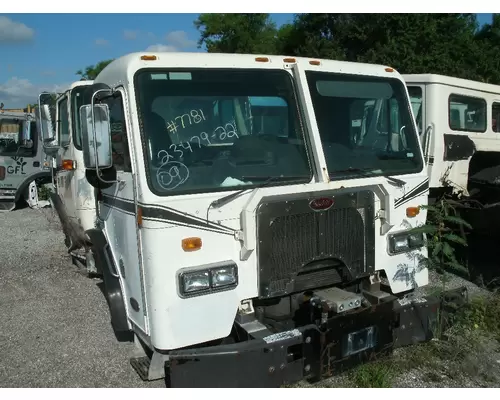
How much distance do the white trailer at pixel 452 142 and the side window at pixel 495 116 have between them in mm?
642

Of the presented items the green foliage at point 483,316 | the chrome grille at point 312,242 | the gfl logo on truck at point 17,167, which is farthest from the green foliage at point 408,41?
the chrome grille at point 312,242

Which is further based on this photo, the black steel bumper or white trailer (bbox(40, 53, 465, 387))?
white trailer (bbox(40, 53, 465, 387))

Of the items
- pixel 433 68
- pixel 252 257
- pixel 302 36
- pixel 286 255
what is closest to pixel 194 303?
pixel 252 257

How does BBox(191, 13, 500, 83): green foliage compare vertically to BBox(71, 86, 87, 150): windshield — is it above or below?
above

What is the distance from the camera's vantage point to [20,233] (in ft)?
31.1

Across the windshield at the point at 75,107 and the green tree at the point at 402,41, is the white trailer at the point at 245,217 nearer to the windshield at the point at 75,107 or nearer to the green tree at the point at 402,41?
the windshield at the point at 75,107

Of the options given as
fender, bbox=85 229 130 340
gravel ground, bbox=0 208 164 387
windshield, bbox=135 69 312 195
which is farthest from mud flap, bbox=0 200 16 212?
windshield, bbox=135 69 312 195

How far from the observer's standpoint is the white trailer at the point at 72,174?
6203 mm

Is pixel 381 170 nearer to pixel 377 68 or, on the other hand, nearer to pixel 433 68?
pixel 377 68

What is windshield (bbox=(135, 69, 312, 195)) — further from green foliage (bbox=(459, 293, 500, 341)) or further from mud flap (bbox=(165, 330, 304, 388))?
green foliage (bbox=(459, 293, 500, 341))

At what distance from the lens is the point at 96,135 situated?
10.3ft

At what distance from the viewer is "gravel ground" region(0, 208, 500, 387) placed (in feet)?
12.1

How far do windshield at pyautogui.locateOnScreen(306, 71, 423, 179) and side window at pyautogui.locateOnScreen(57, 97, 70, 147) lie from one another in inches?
173

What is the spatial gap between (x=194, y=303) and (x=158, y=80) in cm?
143
